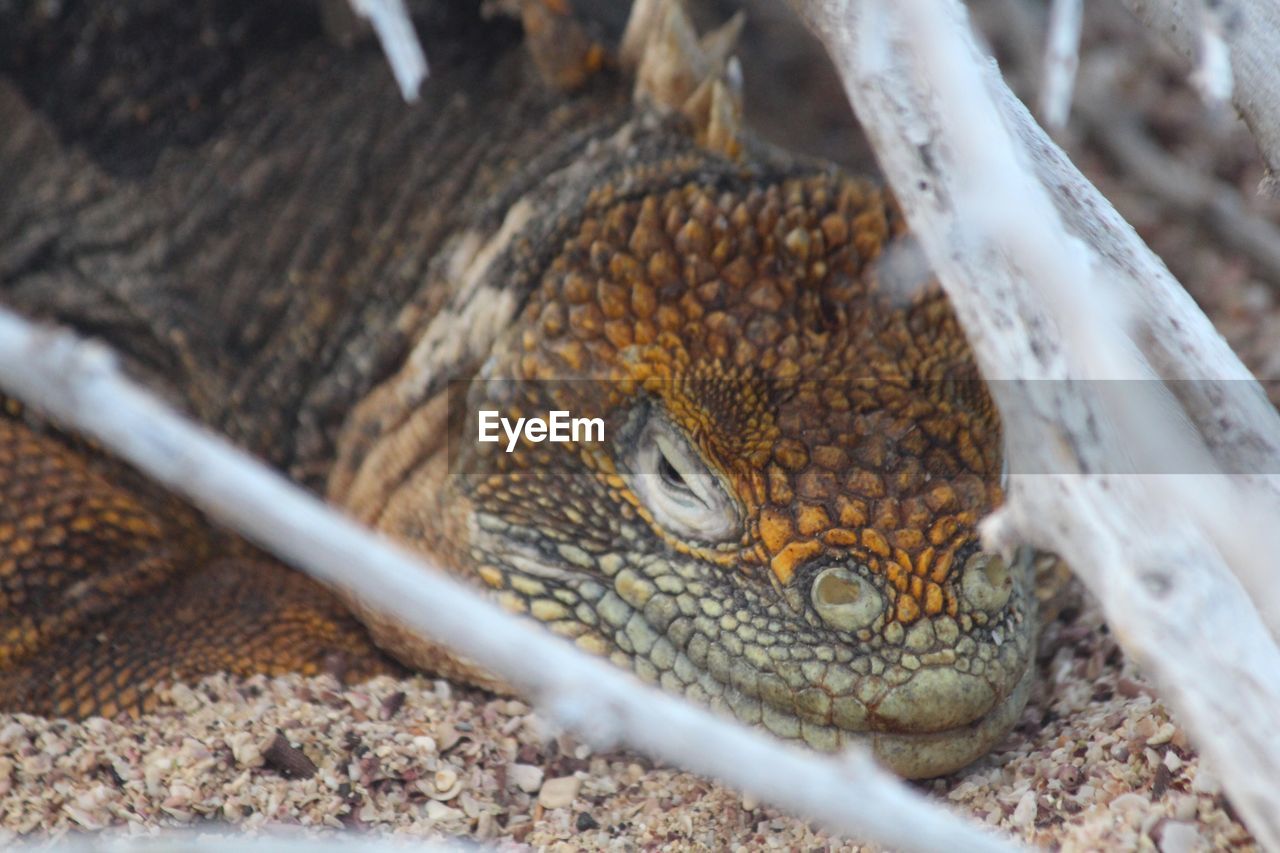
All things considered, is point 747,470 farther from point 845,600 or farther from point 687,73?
point 687,73

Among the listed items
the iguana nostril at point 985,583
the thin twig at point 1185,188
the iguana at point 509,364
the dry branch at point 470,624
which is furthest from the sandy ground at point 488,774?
the thin twig at point 1185,188

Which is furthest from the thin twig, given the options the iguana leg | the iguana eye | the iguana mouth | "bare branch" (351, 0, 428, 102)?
"bare branch" (351, 0, 428, 102)

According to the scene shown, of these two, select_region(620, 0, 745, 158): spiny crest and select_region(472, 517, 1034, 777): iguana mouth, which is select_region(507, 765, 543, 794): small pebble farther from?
select_region(620, 0, 745, 158): spiny crest

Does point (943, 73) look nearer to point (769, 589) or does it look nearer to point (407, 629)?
point (769, 589)

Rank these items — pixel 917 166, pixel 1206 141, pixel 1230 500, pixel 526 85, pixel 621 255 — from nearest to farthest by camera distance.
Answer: pixel 1230 500 < pixel 917 166 < pixel 621 255 < pixel 526 85 < pixel 1206 141

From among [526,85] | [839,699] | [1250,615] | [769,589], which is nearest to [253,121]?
[526,85]

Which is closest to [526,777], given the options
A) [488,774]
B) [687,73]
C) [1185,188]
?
[488,774]

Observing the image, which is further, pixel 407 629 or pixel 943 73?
pixel 407 629

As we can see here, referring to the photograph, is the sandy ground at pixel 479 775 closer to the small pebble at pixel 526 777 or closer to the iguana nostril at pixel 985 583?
the small pebble at pixel 526 777
